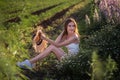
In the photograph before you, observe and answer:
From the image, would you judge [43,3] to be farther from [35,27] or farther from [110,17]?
[110,17]

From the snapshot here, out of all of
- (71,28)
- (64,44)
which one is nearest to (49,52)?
(64,44)

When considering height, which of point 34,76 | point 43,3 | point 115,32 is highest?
point 43,3

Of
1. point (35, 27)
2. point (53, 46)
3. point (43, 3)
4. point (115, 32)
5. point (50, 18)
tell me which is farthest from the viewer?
point (43, 3)

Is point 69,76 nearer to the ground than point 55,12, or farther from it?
nearer to the ground

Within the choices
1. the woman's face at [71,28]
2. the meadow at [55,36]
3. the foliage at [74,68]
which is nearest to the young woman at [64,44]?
the woman's face at [71,28]

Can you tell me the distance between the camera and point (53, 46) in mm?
7926

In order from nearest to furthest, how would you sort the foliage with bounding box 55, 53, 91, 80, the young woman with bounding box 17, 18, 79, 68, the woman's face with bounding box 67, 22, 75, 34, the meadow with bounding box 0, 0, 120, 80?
1. the meadow with bounding box 0, 0, 120, 80
2. the foliage with bounding box 55, 53, 91, 80
3. the young woman with bounding box 17, 18, 79, 68
4. the woman's face with bounding box 67, 22, 75, 34

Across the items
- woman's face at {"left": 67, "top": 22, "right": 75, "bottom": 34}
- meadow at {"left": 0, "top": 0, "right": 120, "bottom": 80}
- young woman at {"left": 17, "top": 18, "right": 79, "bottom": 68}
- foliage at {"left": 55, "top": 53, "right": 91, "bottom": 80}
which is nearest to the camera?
meadow at {"left": 0, "top": 0, "right": 120, "bottom": 80}

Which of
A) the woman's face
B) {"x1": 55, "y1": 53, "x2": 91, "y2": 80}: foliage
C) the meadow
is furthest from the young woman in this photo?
{"x1": 55, "y1": 53, "x2": 91, "y2": 80}: foliage

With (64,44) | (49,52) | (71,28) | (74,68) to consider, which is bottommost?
(74,68)

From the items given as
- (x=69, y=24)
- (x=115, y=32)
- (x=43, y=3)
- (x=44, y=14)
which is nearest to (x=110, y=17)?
(x=69, y=24)

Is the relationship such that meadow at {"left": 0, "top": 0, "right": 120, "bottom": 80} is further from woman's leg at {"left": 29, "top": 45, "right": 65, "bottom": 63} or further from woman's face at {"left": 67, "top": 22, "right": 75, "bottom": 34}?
woman's face at {"left": 67, "top": 22, "right": 75, "bottom": 34}

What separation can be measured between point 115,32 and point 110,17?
1773 mm

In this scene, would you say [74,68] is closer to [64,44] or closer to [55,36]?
[64,44]
